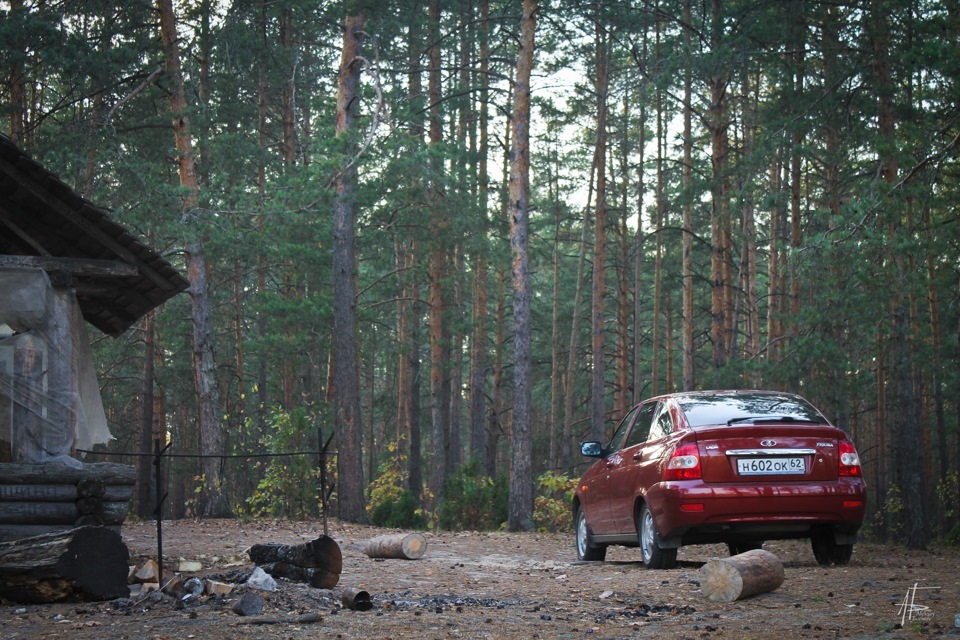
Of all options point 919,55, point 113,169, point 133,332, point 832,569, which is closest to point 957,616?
point 832,569

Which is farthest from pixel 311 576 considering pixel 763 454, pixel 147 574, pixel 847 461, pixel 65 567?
pixel 847 461

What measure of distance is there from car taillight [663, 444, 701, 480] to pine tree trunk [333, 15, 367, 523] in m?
13.6

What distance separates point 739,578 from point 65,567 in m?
5.11

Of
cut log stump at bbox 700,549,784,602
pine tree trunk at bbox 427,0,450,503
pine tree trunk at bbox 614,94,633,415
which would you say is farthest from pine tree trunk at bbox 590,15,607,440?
cut log stump at bbox 700,549,784,602

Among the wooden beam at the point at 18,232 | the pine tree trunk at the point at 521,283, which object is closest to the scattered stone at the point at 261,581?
the wooden beam at the point at 18,232

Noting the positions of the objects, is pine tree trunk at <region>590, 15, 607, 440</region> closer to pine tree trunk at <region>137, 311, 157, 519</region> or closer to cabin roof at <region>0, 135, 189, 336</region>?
pine tree trunk at <region>137, 311, 157, 519</region>

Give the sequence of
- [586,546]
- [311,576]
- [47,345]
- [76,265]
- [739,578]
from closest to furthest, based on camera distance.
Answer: [739,578]
[311,576]
[47,345]
[76,265]
[586,546]

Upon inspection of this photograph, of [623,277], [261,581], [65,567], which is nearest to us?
[65,567]

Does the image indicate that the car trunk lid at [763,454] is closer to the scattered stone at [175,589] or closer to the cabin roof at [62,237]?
the scattered stone at [175,589]

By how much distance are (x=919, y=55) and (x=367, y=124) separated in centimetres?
1050

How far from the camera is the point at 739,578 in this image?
7.62 metres

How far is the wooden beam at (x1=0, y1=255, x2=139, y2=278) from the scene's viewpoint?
10.8m

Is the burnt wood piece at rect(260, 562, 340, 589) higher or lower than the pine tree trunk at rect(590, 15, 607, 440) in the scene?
lower

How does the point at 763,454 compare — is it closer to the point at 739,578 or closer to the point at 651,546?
the point at 651,546
